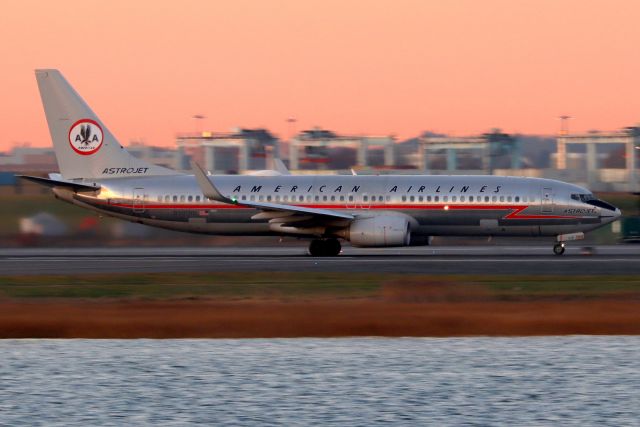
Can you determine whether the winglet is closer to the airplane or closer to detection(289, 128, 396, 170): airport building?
the airplane

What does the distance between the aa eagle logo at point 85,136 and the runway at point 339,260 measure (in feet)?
15.9

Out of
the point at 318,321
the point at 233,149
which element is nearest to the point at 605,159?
the point at 233,149

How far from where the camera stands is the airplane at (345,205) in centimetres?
4803

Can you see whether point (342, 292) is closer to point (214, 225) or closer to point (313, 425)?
point (313, 425)

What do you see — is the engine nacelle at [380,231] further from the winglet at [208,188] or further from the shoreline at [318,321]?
the shoreline at [318,321]

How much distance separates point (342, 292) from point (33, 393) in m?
12.5

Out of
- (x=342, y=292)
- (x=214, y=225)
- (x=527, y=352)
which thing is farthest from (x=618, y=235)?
(x=527, y=352)

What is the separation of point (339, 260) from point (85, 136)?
1482 cm

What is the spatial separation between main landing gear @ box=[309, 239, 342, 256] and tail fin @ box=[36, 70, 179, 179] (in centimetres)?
780

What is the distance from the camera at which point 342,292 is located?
32625mm

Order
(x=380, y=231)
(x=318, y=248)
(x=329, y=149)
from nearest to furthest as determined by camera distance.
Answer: (x=380, y=231)
(x=318, y=248)
(x=329, y=149)

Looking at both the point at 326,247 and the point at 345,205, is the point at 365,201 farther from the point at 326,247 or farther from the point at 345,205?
the point at 326,247

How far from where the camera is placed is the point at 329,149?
137125 millimetres

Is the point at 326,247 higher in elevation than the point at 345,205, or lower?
lower
